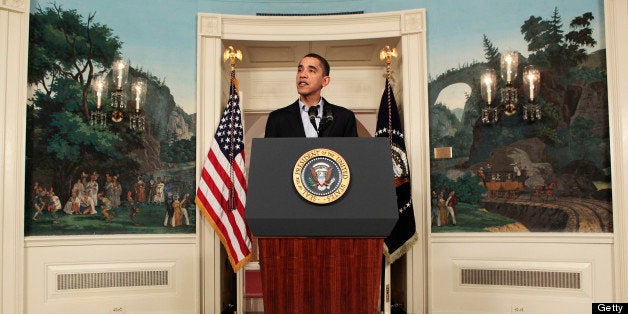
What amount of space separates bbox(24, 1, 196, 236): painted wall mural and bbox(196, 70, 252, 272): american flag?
385 mm

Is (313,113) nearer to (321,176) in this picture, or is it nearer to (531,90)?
(321,176)

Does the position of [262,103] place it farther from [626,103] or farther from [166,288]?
[626,103]

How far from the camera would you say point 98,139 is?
598cm

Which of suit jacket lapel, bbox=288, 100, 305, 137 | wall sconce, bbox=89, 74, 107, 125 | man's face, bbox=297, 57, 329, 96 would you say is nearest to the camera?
man's face, bbox=297, 57, 329, 96

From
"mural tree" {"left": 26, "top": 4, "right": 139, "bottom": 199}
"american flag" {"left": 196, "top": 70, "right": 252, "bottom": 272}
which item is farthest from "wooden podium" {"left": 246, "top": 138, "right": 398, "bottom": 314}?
"mural tree" {"left": 26, "top": 4, "right": 139, "bottom": 199}

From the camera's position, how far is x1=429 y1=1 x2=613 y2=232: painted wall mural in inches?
224

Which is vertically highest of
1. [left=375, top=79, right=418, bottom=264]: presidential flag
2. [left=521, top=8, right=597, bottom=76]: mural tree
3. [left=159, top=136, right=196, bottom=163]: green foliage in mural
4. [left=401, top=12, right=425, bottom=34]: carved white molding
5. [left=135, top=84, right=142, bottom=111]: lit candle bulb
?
[left=401, top=12, right=425, bottom=34]: carved white molding

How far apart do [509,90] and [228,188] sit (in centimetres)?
364

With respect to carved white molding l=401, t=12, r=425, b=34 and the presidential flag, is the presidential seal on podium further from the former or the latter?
carved white molding l=401, t=12, r=425, b=34

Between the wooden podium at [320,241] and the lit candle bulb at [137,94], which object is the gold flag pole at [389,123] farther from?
the lit candle bulb at [137,94]

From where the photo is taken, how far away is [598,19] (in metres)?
5.77

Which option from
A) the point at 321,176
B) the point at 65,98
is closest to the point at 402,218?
the point at 321,176

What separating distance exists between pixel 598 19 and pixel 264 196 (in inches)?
198

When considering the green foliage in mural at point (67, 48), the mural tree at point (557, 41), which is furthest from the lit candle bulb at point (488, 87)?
the green foliage in mural at point (67, 48)
